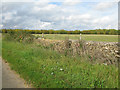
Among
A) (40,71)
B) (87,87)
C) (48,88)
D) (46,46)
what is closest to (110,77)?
(87,87)

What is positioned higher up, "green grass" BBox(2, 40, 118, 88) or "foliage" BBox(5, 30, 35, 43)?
"foliage" BBox(5, 30, 35, 43)

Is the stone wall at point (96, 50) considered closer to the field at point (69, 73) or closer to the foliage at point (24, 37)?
the field at point (69, 73)

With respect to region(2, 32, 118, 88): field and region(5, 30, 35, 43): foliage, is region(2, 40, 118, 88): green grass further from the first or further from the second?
region(5, 30, 35, 43): foliage

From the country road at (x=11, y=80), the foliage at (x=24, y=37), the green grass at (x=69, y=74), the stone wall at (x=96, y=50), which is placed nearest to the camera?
the green grass at (x=69, y=74)

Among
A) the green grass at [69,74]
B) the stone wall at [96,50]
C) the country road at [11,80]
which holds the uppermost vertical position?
the stone wall at [96,50]

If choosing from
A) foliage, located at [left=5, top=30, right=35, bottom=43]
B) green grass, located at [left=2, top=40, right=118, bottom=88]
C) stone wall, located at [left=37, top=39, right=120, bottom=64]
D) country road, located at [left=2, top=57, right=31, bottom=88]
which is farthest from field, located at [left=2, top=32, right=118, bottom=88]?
foliage, located at [left=5, top=30, right=35, bottom=43]

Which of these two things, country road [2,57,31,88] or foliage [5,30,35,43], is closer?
country road [2,57,31,88]

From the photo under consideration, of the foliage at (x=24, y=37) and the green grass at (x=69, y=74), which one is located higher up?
the foliage at (x=24, y=37)

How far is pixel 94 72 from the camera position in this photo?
6113mm

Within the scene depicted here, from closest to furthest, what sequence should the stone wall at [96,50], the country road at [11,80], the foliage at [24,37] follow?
the country road at [11,80] < the stone wall at [96,50] < the foliage at [24,37]

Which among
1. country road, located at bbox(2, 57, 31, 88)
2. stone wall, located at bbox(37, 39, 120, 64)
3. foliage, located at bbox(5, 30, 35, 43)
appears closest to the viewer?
country road, located at bbox(2, 57, 31, 88)

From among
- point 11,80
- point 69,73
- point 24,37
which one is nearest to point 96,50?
point 69,73

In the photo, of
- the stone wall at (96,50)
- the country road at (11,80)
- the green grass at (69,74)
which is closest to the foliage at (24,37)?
the stone wall at (96,50)

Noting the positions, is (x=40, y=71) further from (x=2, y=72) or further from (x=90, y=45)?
(x=90, y=45)
